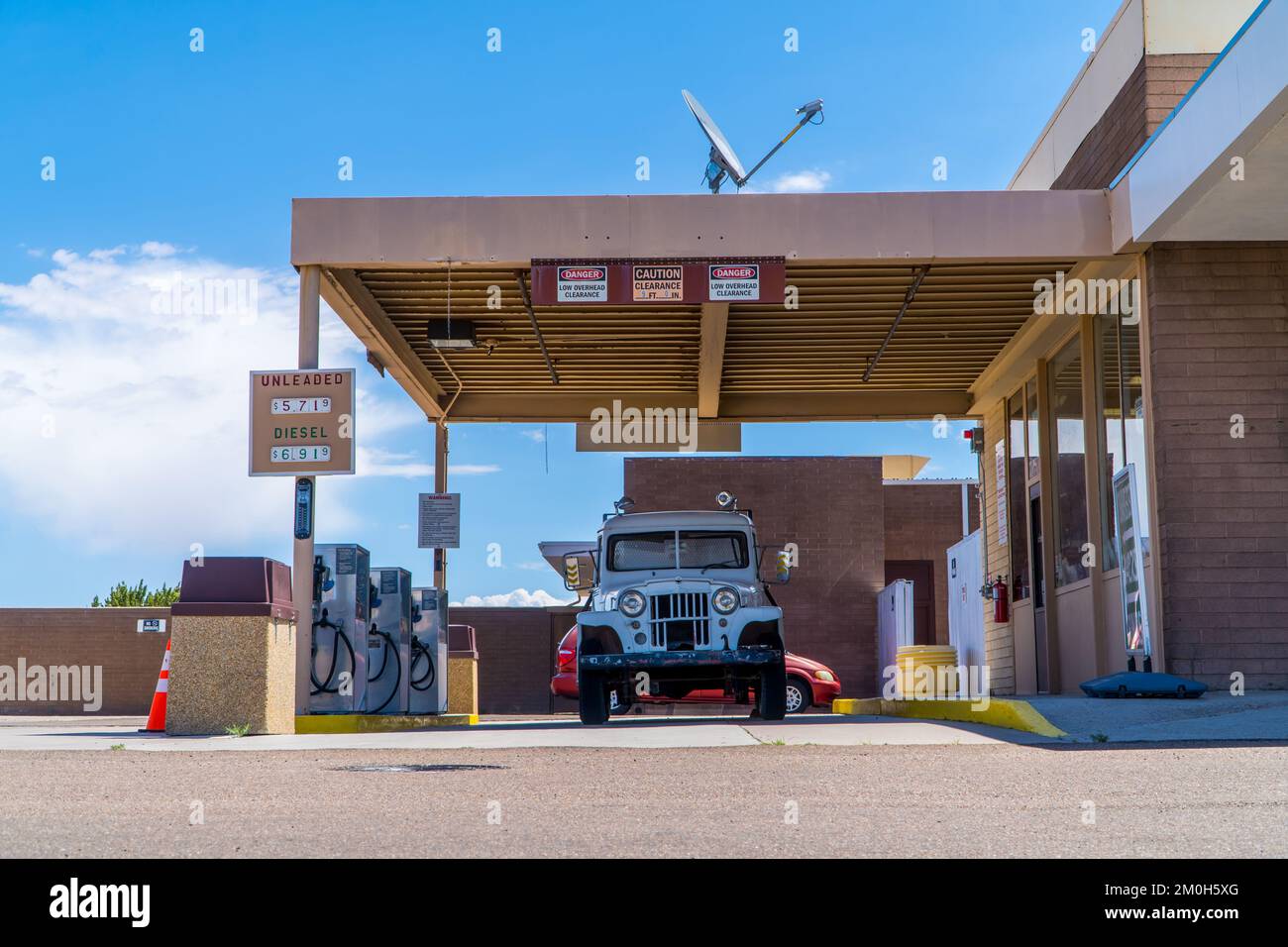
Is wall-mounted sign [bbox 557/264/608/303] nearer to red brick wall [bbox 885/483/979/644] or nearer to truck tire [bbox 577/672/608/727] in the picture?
truck tire [bbox 577/672/608/727]

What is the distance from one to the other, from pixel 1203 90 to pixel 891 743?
6490 millimetres

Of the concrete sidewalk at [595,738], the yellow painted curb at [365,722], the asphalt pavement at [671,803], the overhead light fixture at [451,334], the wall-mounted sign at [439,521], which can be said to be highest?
the overhead light fixture at [451,334]

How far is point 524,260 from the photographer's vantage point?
1512cm

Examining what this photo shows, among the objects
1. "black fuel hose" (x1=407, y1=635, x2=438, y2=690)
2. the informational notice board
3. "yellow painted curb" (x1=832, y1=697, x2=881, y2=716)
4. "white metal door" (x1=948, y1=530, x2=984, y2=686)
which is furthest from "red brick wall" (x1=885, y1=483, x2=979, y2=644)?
the informational notice board

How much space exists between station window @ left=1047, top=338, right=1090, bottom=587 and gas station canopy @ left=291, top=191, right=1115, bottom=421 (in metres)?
0.87

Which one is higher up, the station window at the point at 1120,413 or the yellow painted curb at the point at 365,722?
the station window at the point at 1120,413

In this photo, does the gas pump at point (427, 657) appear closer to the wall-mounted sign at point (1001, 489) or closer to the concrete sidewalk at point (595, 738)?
the concrete sidewalk at point (595, 738)

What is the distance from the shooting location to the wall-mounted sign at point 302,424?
1390 cm

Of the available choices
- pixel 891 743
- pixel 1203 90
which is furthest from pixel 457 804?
pixel 1203 90

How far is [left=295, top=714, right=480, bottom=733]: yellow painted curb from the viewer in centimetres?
1358

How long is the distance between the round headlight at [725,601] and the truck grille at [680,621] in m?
0.09

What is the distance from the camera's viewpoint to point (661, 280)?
15.2 m

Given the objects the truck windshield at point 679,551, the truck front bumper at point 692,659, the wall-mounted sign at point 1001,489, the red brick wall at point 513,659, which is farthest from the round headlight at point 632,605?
the red brick wall at point 513,659
